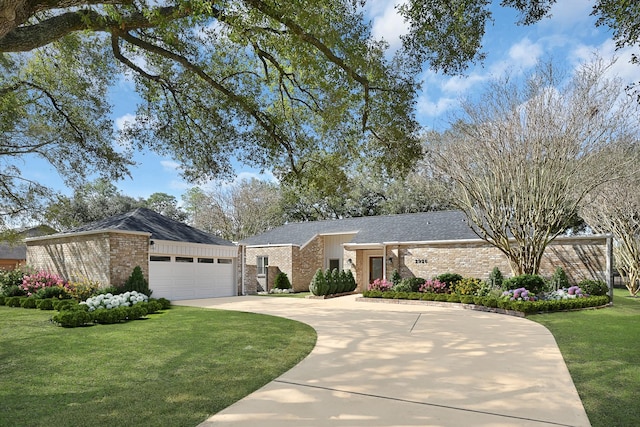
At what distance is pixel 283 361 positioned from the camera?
19.6ft

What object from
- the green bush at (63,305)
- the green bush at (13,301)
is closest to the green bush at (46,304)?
the green bush at (63,305)

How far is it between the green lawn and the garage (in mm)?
13777

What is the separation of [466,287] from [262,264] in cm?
1295

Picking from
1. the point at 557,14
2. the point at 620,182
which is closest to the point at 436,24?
the point at 557,14

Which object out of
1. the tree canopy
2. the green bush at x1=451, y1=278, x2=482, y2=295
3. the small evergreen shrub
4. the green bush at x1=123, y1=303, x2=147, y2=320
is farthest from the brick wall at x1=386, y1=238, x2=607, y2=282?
the green bush at x1=123, y1=303, x2=147, y2=320

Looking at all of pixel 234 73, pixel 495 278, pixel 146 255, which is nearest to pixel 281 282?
pixel 146 255

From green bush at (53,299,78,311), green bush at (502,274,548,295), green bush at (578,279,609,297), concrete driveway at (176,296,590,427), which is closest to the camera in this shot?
concrete driveway at (176,296,590,427)

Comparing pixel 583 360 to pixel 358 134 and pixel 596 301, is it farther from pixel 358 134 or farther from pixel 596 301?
pixel 596 301

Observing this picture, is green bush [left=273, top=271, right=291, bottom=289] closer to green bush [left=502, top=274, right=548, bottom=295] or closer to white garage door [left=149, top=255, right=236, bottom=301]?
white garage door [left=149, top=255, right=236, bottom=301]

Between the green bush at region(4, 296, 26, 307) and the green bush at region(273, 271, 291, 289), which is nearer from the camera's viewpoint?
the green bush at region(4, 296, 26, 307)

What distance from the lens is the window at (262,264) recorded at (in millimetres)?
24125

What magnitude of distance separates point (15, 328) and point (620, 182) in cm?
2356

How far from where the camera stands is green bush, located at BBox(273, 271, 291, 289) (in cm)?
2273

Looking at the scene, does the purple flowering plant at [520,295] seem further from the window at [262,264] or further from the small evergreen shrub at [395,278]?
the window at [262,264]
